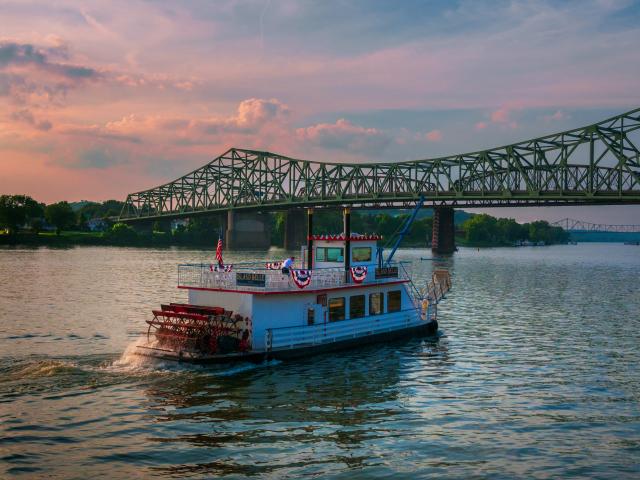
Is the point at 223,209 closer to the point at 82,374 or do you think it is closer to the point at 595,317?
the point at 595,317

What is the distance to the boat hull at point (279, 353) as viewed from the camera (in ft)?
80.0

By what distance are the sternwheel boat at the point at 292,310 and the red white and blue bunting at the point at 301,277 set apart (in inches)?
1.5

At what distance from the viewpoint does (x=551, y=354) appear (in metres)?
30.5

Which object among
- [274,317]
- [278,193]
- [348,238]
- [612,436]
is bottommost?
[612,436]

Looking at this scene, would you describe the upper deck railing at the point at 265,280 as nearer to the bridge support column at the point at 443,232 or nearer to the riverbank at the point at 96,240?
the riverbank at the point at 96,240

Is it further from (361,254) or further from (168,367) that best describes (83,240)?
(168,367)

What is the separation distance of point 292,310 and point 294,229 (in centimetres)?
14730

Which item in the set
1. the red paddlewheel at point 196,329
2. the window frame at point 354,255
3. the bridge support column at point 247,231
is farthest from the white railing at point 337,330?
the bridge support column at point 247,231

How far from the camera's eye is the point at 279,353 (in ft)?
85.7

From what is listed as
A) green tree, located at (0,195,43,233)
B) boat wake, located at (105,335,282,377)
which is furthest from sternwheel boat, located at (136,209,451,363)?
green tree, located at (0,195,43,233)

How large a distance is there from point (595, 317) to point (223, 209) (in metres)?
147

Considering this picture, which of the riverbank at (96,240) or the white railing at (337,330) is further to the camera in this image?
the riverbank at (96,240)

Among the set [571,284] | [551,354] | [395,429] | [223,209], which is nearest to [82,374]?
[395,429]

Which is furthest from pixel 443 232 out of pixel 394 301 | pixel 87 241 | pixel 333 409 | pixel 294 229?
pixel 333 409
